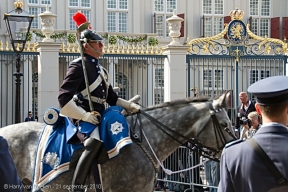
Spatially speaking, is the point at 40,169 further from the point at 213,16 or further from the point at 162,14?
the point at 213,16

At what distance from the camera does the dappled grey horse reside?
5750 mm

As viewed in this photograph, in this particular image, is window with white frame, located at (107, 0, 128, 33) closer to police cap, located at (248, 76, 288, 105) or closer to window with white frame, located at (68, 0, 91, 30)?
window with white frame, located at (68, 0, 91, 30)

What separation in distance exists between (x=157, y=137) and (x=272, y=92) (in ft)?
10.5

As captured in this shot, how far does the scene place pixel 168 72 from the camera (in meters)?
12.7

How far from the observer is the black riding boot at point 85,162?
563 centimetres

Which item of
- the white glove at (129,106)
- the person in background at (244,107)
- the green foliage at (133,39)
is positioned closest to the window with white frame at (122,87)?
the green foliage at (133,39)

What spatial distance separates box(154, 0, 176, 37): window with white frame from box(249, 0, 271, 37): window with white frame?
453cm

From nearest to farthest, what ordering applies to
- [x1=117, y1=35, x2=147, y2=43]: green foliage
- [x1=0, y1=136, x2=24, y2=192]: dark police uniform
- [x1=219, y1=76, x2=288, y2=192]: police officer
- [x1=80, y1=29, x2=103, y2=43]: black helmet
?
[x1=219, y1=76, x2=288, y2=192]: police officer
[x1=0, y1=136, x2=24, y2=192]: dark police uniform
[x1=80, y1=29, x2=103, y2=43]: black helmet
[x1=117, y1=35, x2=147, y2=43]: green foliage

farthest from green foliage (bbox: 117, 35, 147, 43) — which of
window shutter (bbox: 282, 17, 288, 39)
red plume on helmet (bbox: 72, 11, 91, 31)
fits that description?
red plume on helmet (bbox: 72, 11, 91, 31)

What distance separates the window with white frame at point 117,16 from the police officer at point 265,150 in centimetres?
2481

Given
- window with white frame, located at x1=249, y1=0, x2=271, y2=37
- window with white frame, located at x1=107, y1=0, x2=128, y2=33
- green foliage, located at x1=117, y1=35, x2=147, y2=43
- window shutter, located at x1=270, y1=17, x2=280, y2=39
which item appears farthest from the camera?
window with white frame, located at x1=249, y1=0, x2=271, y2=37

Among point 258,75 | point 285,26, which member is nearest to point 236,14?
point 258,75

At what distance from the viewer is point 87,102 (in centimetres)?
608

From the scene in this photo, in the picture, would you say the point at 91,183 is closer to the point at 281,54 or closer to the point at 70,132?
the point at 70,132
